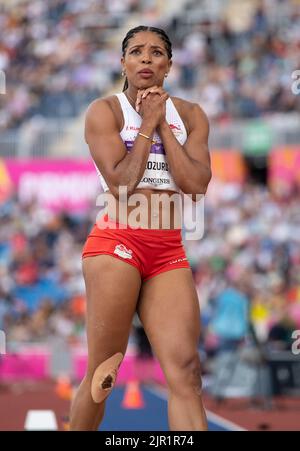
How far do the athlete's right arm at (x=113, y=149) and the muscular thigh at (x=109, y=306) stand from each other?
391 millimetres

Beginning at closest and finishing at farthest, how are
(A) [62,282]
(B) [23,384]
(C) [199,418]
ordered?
(C) [199,418], (B) [23,384], (A) [62,282]

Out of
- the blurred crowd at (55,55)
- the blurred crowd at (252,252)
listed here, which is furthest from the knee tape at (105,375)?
the blurred crowd at (55,55)

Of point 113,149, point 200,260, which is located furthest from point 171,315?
point 200,260

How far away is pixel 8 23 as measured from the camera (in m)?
26.6

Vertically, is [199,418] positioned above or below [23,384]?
above

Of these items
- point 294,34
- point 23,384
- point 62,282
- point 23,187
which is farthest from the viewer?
point 294,34

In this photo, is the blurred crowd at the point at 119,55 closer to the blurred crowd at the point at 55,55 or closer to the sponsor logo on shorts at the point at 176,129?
the blurred crowd at the point at 55,55

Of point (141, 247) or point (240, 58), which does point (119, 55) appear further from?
point (141, 247)

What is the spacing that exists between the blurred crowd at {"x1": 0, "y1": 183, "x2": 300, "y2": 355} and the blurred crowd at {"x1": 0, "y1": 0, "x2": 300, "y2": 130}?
2503 millimetres

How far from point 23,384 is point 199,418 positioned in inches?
487

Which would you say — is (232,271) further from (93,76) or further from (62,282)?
(93,76)

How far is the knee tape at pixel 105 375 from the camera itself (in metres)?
5.43

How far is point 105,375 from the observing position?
5.43 m
